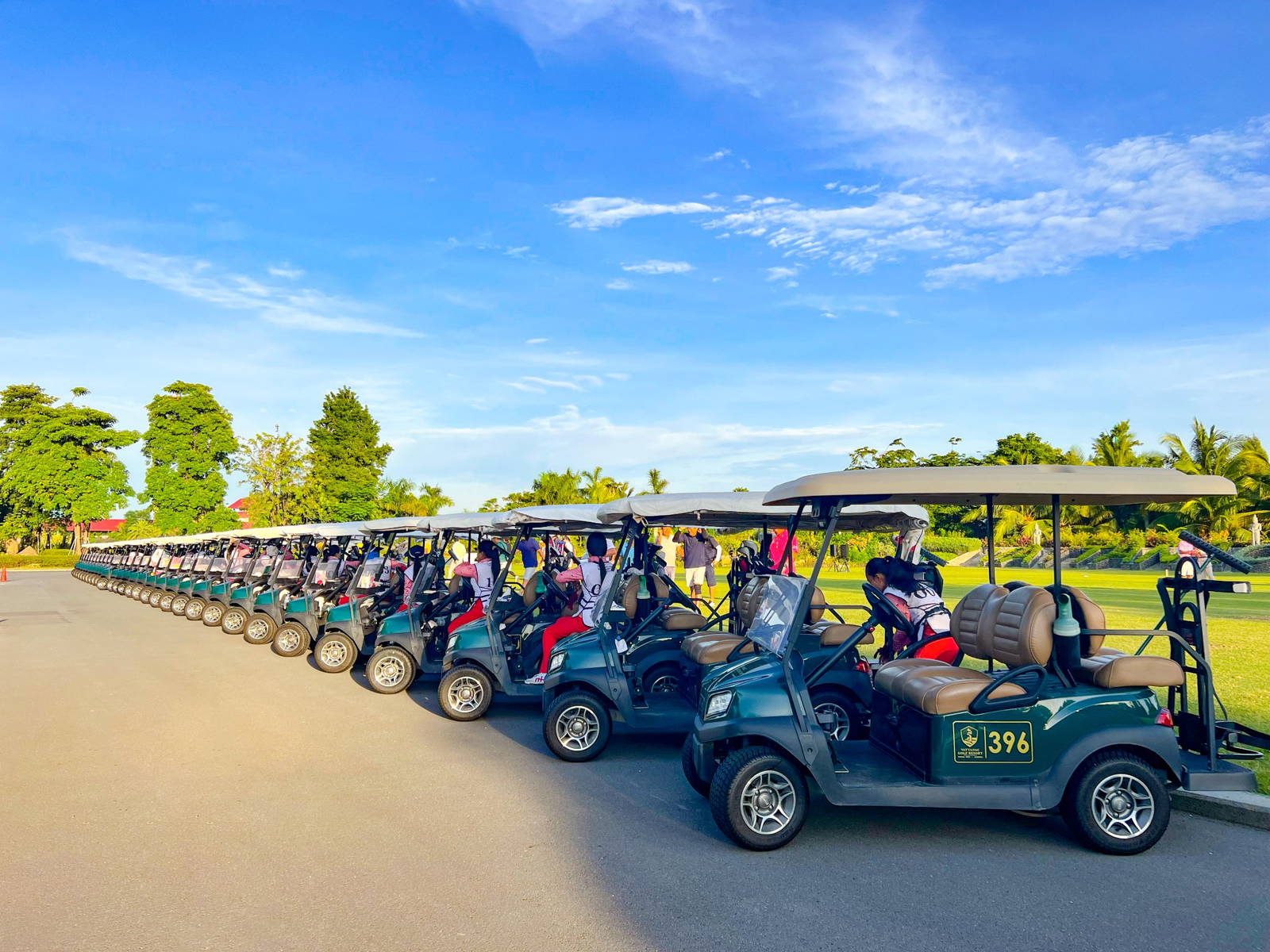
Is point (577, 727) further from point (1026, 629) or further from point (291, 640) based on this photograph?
point (291, 640)

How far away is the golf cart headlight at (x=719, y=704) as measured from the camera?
5.28 metres

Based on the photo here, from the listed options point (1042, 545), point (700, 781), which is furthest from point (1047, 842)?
point (1042, 545)

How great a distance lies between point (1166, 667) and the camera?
521 centimetres

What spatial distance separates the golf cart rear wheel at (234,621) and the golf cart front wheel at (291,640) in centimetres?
351

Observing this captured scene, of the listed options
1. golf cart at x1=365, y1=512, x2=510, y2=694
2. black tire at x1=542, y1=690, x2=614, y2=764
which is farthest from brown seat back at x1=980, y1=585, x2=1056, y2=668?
golf cart at x1=365, y1=512, x2=510, y2=694

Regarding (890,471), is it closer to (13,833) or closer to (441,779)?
(441,779)

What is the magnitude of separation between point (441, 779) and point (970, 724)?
3.70 meters

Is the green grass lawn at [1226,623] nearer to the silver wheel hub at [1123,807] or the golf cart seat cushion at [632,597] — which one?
the silver wheel hub at [1123,807]

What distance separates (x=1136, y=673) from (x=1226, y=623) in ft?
40.0

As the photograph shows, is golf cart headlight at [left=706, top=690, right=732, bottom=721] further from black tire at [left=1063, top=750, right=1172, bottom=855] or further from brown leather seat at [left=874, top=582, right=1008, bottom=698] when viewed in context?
black tire at [left=1063, top=750, right=1172, bottom=855]

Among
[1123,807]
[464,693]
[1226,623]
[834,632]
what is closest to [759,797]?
[1123,807]

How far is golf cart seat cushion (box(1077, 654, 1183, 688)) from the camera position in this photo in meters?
5.12

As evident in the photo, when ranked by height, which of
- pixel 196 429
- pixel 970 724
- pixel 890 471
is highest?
pixel 196 429

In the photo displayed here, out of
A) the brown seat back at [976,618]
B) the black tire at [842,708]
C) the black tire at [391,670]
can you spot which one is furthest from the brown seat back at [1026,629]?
the black tire at [391,670]
